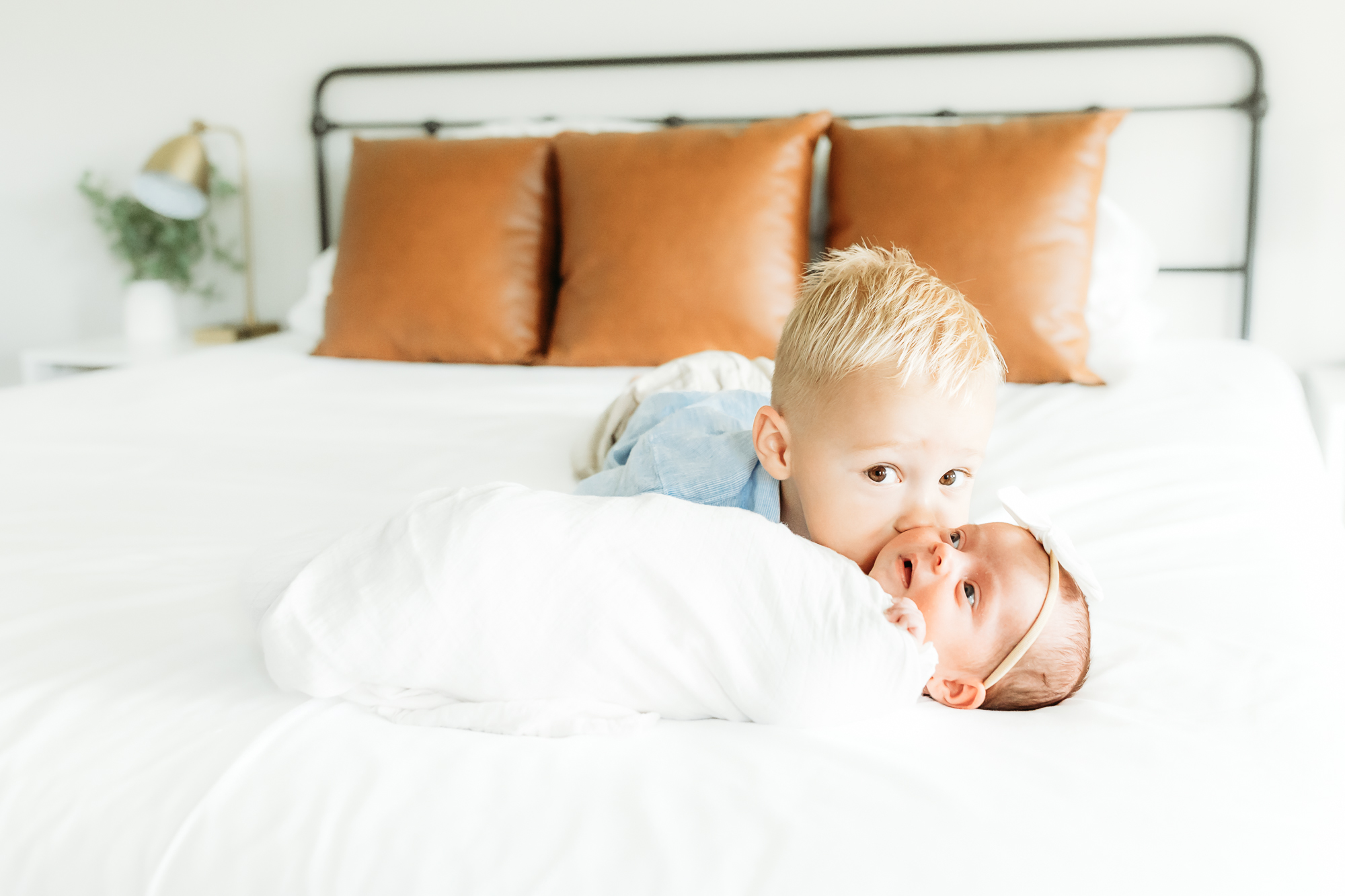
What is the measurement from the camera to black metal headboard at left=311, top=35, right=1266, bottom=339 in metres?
2.03

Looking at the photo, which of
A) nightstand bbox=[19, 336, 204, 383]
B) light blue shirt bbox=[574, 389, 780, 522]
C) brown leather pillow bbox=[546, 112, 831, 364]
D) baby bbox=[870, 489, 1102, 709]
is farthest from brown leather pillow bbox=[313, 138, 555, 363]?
baby bbox=[870, 489, 1102, 709]

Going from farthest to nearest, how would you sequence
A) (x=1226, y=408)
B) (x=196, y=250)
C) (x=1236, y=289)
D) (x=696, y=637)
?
1. (x=196, y=250)
2. (x=1236, y=289)
3. (x=1226, y=408)
4. (x=696, y=637)

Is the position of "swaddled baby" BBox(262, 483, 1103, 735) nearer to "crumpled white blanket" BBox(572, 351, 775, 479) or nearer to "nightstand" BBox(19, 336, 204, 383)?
"crumpled white blanket" BBox(572, 351, 775, 479)

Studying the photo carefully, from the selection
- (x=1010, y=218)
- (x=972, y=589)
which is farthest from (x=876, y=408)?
(x=1010, y=218)

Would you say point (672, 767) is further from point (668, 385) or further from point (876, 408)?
point (668, 385)

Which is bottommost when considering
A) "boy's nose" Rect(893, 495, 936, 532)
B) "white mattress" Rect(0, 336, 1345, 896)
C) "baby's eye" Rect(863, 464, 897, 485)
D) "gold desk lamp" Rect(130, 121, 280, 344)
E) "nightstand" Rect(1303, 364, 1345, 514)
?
"nightstand" Rect(1303, 364, 1345, 514)

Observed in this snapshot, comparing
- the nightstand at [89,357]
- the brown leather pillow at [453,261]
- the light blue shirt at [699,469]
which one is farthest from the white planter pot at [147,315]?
the light blue shirt at [699,469]

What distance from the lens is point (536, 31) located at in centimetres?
241

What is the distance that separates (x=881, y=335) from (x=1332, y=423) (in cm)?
133

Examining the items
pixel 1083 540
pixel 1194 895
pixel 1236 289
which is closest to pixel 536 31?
pixel 1236 289

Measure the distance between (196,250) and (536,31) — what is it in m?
1.09

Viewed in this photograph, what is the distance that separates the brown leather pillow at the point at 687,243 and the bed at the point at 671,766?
2.92ft

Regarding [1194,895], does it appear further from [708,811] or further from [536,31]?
[536,31]

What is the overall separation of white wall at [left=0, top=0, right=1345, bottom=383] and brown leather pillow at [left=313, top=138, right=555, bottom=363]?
0.52m
